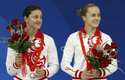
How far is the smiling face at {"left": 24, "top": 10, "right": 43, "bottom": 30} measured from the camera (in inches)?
174

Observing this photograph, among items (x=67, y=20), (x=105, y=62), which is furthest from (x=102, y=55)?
(x=67, y=20)

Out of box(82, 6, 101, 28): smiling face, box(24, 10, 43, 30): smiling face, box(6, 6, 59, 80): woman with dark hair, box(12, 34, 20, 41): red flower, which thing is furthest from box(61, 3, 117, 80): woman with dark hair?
box(12, 34, 20, 41): red flower

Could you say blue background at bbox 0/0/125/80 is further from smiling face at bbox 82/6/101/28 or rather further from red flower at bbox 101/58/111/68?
red flower at bbox 101/58/111/68

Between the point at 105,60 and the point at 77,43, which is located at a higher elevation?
the point at 77,43

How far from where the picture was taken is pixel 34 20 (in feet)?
14.5

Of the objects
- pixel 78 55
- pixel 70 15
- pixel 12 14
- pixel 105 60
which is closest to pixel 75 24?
pixel 70 15

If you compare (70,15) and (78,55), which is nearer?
(78,55)

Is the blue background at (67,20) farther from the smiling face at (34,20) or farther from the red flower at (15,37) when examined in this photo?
the red flower at (15,37)

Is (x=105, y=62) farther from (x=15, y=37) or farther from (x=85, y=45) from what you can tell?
(x=15, y=37)

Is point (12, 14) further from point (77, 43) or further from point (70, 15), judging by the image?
point (77, 43)

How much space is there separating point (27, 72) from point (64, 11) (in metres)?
A: 1.71

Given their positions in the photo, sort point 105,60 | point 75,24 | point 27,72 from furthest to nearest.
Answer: point 75,24 < point 27,72 < point 105,60

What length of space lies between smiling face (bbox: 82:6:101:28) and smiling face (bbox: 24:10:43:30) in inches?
23.5

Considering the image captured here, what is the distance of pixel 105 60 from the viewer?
3.95m
